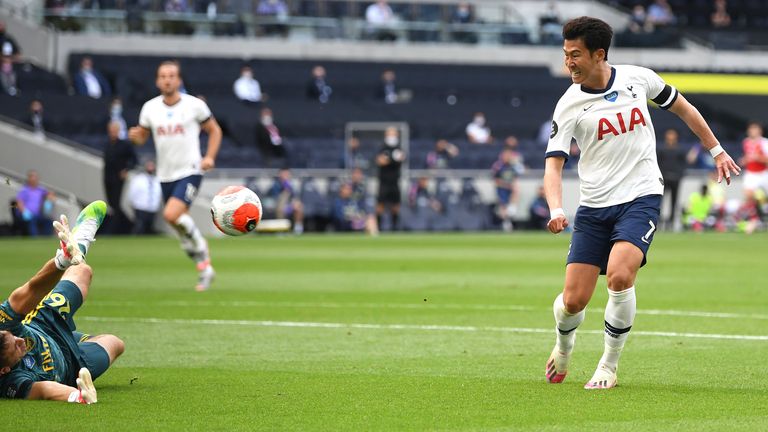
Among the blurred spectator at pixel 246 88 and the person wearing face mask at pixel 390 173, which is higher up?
the blurred spectator at pixel 246 88

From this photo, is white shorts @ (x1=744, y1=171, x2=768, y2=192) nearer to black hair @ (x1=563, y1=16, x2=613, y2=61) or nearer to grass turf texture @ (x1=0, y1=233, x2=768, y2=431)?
grass turf texture @ (x1=0, y1=233, x2=768, y2=431)

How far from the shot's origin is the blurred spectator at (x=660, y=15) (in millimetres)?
45844

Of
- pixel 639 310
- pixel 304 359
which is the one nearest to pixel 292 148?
pixel 639 310

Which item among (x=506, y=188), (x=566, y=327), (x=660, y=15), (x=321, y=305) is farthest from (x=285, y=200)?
(x=566, y=327)

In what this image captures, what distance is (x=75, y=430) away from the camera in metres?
6.82

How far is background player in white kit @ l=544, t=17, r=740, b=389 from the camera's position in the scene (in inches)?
328

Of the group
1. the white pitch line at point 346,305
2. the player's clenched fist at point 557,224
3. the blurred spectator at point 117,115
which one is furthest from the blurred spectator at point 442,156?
the player's clenched fist at point 557,224

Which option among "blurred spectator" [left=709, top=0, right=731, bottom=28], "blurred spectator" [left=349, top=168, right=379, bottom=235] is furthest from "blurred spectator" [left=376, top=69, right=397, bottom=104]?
"blurred spectator" [left=709, top=0, right=731, bottom=28]

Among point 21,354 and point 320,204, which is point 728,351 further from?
point 320,204

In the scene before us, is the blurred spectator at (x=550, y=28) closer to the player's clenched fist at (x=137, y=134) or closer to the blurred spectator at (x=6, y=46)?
the blurred spectator at (x=6, y=46)

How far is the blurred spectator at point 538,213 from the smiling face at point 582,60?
25.4m

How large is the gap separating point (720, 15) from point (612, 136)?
133ft

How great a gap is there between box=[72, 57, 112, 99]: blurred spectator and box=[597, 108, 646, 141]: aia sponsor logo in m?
26.7

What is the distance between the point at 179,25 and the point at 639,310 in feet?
87.7
